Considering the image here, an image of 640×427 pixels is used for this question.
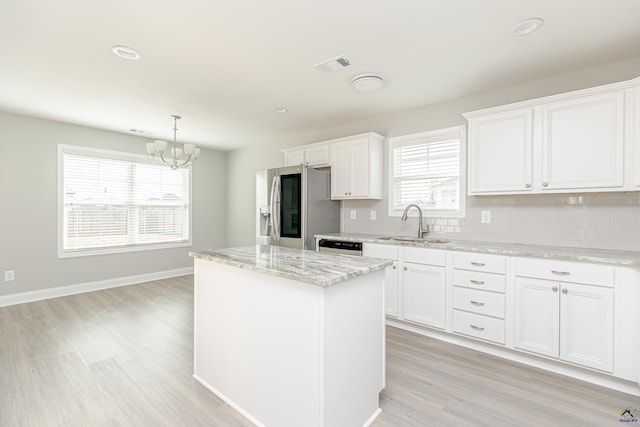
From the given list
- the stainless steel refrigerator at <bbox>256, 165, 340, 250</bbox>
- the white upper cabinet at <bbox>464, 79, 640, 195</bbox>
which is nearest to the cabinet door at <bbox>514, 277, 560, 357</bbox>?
the white upper cabinet at <bbox>464, 79, 640, 195</bbox>

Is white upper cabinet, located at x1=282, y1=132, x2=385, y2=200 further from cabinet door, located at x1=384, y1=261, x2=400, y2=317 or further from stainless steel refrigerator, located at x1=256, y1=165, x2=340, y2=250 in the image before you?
cabinet door, located at x1=384, y1=261, x2=400, y2=317

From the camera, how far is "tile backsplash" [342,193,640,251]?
246 cm

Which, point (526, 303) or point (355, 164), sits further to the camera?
point (355, 164)

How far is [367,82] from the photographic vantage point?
9.29ft

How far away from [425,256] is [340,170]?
1612mm

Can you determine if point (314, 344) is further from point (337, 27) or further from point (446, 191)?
point (446, 191)

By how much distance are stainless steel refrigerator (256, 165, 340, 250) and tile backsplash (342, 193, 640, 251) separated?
1.16 meters

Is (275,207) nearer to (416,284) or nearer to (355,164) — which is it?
(355,164)

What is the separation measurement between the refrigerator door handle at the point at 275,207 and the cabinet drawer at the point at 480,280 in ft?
7.38

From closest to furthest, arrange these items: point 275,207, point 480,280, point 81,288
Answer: point 480,280, point 275,207, point 81,288

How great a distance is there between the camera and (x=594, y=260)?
2135 mm

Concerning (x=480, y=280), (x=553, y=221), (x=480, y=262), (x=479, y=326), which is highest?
(x=553, y=221)

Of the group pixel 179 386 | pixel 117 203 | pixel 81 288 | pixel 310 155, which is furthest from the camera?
pixel 117 203

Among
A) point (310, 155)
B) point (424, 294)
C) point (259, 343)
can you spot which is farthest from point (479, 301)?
point (310, 155)
